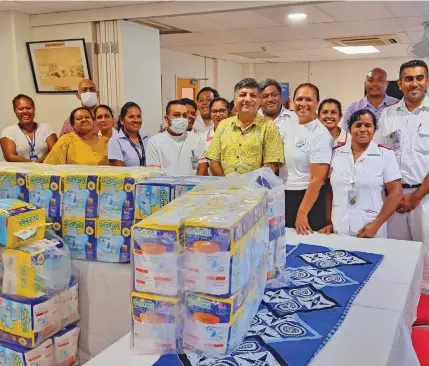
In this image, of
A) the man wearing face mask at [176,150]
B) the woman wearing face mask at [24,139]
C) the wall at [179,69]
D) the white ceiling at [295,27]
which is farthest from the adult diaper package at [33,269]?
the wall at [179,69]

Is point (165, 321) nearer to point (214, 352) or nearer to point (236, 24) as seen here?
point (214, 352)

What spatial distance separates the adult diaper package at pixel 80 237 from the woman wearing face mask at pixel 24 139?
2.41m

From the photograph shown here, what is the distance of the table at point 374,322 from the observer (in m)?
1.24

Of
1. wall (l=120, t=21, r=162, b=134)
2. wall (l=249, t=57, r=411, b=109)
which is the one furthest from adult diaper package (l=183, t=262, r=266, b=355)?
wall (l=249, t=57, r=411, b=109)

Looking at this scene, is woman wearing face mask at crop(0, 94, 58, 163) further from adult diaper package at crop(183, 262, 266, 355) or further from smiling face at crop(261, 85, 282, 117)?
adult diaper package at crop(183, 262, 266, 355)

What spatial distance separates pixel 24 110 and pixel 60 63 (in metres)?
1.41

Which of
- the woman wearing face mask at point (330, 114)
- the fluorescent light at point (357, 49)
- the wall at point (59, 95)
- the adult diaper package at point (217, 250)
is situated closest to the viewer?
the adult diaper package at point (217, 250)

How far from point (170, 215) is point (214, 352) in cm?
36

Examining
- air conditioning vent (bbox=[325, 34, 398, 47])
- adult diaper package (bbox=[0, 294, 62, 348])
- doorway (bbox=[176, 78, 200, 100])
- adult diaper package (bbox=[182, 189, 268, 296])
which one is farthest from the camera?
doorway (bbox=[176, 78, 200, 100])

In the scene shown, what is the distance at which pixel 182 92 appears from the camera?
375 inches

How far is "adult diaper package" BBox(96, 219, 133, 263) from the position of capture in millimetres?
1777

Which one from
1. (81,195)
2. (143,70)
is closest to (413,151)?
(81,195)

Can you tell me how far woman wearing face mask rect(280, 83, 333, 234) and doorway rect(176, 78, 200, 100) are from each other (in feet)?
21.8

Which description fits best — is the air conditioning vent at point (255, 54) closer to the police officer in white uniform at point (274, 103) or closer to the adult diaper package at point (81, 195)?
the police officer in white uniform at point (274, 103)
